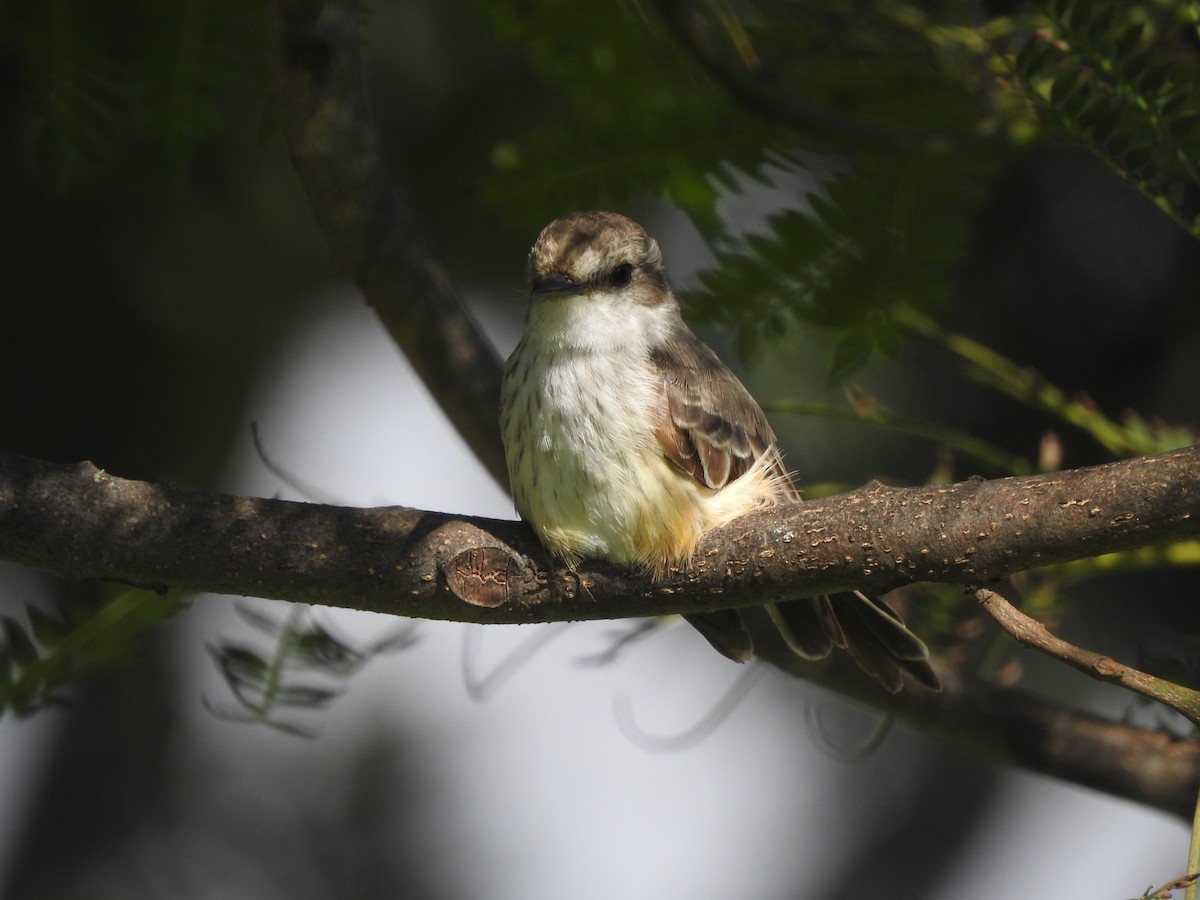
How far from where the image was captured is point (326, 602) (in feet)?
11.0

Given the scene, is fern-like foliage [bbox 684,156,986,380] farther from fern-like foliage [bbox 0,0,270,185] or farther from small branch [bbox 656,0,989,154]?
fern-like foliage [bbox 0,0,270,185]

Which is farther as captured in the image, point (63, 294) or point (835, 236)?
point (63, 294)

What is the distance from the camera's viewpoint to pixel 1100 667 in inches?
104

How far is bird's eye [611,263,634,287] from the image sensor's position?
439cm

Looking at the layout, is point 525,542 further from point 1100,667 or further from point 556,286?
point 1100,667

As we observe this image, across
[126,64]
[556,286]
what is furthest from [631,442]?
[126,64]

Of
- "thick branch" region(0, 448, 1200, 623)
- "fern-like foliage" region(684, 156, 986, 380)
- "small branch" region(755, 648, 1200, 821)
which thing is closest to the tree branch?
"thick branch" region(0, 448, 1200, 623)

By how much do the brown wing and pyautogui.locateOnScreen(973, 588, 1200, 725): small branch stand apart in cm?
125

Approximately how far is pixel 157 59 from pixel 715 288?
1.74m

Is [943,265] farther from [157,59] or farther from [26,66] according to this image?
[26,66]

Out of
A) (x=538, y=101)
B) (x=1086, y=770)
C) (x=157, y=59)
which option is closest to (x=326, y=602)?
(x=157, y=59)

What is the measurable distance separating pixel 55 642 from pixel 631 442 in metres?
1.65

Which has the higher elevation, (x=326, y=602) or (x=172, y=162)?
(x=172, y=162)

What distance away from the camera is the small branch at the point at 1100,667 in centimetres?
259
